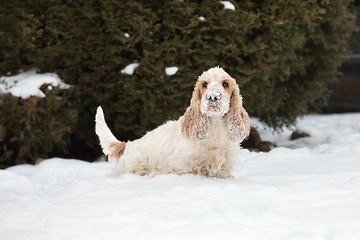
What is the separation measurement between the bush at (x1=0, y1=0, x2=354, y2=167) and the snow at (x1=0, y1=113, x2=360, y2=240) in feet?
6.21

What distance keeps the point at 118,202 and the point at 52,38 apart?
3.63 m

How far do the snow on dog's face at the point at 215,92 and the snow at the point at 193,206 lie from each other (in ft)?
1.94

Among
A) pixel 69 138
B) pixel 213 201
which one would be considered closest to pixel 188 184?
pixel 213 201

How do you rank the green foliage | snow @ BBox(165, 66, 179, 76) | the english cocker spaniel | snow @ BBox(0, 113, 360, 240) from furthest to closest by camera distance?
1. snow @ BBox(165, 66, 179, 76)
2. the green foliage
3. the english cocker spaniel
4. snow @ BBox(0, 113, 360, 240)

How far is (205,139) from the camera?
3.83m

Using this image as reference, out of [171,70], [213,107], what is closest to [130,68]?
[171,70]

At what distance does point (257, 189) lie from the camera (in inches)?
134

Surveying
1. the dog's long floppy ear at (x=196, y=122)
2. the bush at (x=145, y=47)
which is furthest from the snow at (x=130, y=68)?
the dog's long floppy ear at (x=196, y=122)

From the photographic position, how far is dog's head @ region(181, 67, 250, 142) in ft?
11.9

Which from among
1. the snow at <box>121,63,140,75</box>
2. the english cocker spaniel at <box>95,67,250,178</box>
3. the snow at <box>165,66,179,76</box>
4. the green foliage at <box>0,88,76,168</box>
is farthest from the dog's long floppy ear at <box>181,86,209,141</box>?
the green foliage at <box>0,88,76,168</box>

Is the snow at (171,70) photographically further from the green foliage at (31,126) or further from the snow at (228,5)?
Result: the green foliage at (31,126)

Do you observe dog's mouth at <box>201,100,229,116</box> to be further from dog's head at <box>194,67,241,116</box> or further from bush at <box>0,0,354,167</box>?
bush at <box>0,0,354,167</box>

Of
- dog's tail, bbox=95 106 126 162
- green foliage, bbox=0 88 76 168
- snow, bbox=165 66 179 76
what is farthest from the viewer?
snow, bbox=165 66 179 76

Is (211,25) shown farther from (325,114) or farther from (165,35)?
(325,114)
